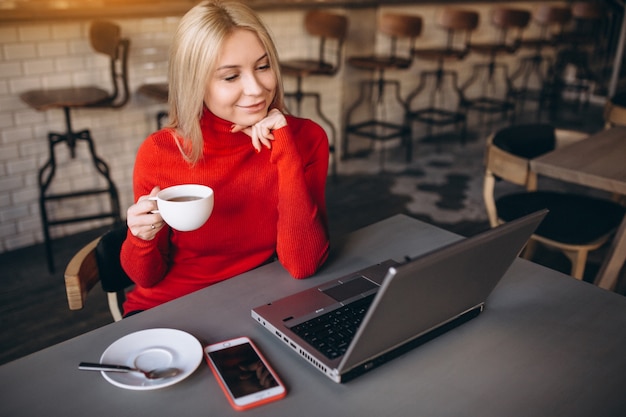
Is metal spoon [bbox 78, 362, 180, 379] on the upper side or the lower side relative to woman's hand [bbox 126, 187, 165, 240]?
lower

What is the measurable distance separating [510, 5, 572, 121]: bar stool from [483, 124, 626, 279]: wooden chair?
12.0 ft

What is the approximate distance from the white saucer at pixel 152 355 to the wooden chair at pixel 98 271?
13.1 inches

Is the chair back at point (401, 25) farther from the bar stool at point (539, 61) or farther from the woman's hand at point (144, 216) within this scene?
the woman's hand at point (144, 216)

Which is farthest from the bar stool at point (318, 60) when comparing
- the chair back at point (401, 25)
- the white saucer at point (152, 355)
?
the white saucer at point (152, 355)

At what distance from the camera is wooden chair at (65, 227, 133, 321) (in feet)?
4.10

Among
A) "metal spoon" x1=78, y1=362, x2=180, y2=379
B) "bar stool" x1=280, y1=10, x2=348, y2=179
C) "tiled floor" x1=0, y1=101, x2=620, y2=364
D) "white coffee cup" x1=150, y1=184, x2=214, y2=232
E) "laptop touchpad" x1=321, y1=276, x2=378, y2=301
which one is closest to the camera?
"metal spoon" x1=78, y1=362, x2=180, y2=379

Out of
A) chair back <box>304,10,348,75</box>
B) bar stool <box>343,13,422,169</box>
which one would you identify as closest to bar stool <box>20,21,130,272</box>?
chair back <box>304,10,348,75</box>

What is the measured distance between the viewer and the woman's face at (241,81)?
1311mm

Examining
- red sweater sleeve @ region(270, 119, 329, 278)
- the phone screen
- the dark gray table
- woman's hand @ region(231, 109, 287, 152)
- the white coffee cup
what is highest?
woman's hand @ region(231, 109, 287, 152)

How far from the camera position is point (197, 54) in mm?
1297

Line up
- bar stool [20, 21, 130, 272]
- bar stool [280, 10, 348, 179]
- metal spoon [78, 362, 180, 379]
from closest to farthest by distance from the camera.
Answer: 1. metal spoon [78, 362, 180, 379]
2. bar stool [20, 21, 130, 272]
3. bar stool [280, 10, 348, 179]

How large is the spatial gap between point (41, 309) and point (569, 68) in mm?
7303

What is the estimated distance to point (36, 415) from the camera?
2.70 ft

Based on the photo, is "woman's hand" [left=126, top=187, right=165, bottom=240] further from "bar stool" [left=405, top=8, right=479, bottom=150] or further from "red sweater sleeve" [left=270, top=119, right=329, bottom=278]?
"bar stool" [left=405, top=8, right=479, bottom=150]
